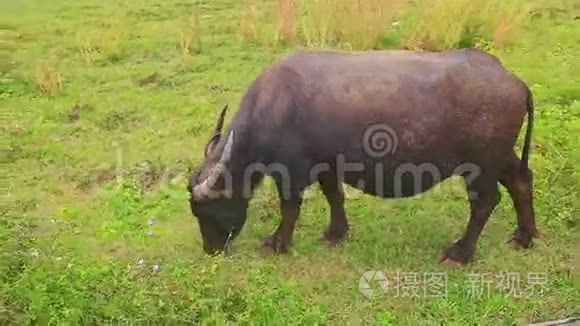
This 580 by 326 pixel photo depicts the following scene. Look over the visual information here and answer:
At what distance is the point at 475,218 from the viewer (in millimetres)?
5324

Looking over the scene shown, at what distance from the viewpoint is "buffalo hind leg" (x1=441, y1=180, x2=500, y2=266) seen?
17.2 ft

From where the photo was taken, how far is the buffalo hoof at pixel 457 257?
5.36m

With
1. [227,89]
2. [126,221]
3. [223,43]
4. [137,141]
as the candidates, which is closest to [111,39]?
[223,43]

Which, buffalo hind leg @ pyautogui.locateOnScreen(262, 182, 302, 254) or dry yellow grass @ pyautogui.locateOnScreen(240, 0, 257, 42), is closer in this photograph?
buffalo hind leg @ pyautogui.locateOnScreen(262, 182, 302, 254)

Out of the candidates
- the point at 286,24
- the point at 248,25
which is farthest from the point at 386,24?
the point at 248,25

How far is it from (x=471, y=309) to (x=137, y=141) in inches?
141

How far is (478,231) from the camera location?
535 cm

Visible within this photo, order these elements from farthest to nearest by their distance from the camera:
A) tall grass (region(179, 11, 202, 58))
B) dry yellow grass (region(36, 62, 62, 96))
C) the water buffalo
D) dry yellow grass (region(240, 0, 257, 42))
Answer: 1. dry yellow grass (region(240, 0, 257, 42))
2. tall grass (region(179, 11, 202, 58))
3. dry yellow grass (region(36, 62, 62, 96))
4. the water buffalo

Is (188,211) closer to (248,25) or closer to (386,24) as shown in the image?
(248,25)

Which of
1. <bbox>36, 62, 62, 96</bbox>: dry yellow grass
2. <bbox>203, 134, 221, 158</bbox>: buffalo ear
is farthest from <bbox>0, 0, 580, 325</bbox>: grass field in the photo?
<bbox>203, 134, 221, 158</bbox>: buffalo ear

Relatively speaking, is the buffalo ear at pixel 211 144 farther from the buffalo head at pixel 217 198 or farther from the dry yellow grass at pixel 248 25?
the dry yellow grass at pixel 248 25

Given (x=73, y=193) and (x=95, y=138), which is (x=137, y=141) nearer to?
(x=95, y=138)

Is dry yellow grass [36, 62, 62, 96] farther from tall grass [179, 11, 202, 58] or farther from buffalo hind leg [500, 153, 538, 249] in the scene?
buffalo hind leg [500, 153, 538, 249]

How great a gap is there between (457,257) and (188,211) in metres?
1.93
